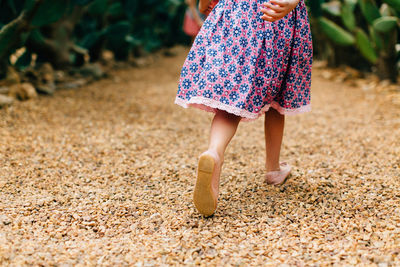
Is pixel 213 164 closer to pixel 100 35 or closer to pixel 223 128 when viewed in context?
pixel 223 128

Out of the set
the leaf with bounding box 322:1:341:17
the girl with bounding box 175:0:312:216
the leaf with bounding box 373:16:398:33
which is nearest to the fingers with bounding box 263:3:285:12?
the girl with bounding box 175:0:312:216

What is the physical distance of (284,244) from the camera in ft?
3.70

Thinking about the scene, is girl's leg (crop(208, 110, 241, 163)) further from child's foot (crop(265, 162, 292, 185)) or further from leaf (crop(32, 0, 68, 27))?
leaf (crop(32, 0, 68, 27))

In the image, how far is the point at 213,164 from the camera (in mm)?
1128

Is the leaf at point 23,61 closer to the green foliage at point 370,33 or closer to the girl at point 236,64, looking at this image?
the girl at point 236,64

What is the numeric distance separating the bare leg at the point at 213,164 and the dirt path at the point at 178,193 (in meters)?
0.08

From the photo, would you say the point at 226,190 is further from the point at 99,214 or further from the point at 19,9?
the point at 19,9

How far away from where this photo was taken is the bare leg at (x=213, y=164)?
3.72 ft

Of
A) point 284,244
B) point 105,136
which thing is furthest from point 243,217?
point 105,136

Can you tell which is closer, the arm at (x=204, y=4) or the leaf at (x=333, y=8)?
the arm at (x=204, y=4)

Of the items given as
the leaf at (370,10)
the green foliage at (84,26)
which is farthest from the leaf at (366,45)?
the green foliage at (84,26)

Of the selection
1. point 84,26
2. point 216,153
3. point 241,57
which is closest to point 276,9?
point 241,57

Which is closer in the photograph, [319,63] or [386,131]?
[386,131]

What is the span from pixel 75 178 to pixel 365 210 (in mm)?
1064
